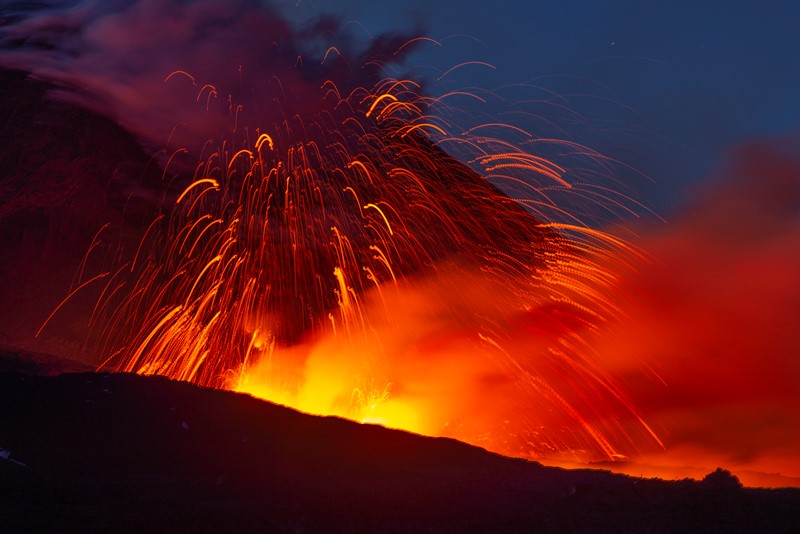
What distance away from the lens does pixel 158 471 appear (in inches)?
399

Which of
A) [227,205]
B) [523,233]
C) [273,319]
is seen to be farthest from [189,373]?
[523,233]

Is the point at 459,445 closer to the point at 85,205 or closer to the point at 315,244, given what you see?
the point at 315,244

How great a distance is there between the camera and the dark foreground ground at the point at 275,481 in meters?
8.05

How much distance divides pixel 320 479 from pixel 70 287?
16.8 metres

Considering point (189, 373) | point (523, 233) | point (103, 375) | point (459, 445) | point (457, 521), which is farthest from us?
point (523, 233)

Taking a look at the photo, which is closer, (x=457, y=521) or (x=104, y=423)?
(x=457, y=521)

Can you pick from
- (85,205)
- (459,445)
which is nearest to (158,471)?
(459,445)

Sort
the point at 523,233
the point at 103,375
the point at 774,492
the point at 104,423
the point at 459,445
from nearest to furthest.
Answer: the point at 774,492, the point at 104,423, the point at 459,445, the point at 103,375, the point at 523,233

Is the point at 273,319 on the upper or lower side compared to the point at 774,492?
upper

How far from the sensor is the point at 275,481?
991 cm

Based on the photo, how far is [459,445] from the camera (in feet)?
42.9

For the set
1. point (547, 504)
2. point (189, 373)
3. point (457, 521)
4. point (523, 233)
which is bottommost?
point (457, 521)

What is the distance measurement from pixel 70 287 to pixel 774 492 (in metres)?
21.8

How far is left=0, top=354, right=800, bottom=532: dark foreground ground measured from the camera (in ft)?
26.4
